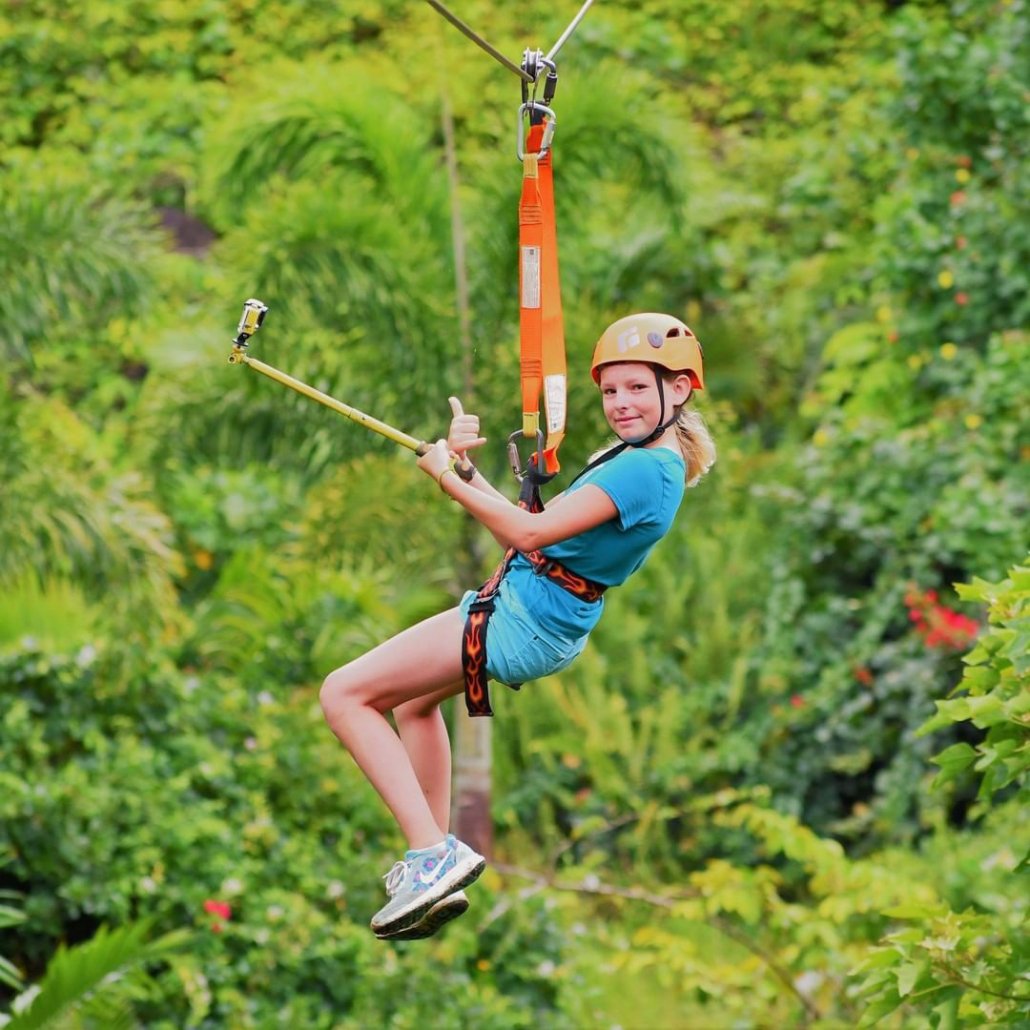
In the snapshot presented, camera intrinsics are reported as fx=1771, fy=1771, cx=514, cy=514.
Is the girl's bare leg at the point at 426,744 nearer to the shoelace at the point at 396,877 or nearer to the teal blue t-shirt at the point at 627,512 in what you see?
the shoelace at the point at 396,877

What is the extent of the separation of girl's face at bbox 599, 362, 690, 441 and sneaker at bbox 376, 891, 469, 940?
105cm

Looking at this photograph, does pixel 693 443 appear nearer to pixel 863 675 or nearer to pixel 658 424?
pixel 658 424

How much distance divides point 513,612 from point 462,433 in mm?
401

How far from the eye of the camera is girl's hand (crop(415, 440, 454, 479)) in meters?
3.72

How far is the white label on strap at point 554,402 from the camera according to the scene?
12.8ft

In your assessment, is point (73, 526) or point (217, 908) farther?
point (73, 526)

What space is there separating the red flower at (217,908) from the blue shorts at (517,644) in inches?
175

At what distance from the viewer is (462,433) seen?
3.82 meters

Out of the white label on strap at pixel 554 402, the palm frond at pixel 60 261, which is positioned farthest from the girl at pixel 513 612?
the palm frond at pixel 60 261

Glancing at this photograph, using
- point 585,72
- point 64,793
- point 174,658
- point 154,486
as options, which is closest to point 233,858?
point 64,793

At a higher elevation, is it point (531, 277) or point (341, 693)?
Answer: point (531, 277)

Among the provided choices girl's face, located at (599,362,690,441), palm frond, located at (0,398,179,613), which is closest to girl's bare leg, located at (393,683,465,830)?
girl's face, located at (599,362,690,441)

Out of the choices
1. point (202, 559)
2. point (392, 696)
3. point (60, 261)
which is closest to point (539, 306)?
point (392, 696)

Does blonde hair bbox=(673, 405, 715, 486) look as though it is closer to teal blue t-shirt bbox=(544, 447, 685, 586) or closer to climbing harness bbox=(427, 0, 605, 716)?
teal blue t-shirt bbox=(544, 447, 685, 586)
